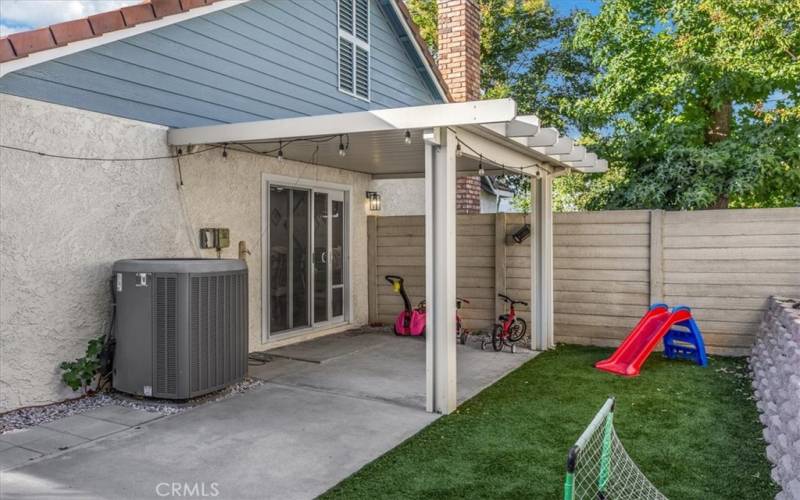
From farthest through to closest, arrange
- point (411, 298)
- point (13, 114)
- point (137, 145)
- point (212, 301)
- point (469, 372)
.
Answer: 1. point (411, 298)
2. point (469, 372)
3. point (137, 145)
4. point (212, 301)
5. point (13, 114)

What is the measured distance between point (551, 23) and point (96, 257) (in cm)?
1597

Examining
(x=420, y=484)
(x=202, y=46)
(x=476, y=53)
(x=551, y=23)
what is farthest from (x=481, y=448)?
(x=551, y=23)

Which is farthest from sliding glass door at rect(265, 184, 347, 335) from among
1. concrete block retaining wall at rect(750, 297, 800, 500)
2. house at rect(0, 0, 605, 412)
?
concrete block retaining wall at rect(750, 297, 800, 500)

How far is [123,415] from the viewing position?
450cm

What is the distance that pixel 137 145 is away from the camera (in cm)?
540

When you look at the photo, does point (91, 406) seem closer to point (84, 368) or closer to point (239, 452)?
point (84, 368)

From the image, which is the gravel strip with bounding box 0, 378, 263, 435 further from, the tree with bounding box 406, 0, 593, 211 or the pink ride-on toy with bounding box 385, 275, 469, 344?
the tree with bounding box 406, 0, 593, 211

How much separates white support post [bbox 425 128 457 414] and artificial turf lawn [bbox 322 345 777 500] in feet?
0.94

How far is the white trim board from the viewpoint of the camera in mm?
4293

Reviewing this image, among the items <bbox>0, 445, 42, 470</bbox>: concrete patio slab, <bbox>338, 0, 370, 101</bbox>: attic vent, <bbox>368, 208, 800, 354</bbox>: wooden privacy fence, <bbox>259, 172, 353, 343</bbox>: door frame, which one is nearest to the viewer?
<bbox>0, 445, 42, 470</bbox>: concrete patio slab

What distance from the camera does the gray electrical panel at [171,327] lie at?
464 cm

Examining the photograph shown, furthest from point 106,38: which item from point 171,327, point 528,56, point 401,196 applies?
point 528,56

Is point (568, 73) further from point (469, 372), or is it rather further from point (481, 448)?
point (481, 448)

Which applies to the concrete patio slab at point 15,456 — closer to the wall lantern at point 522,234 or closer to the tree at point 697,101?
the wall lantern at point 522,234
